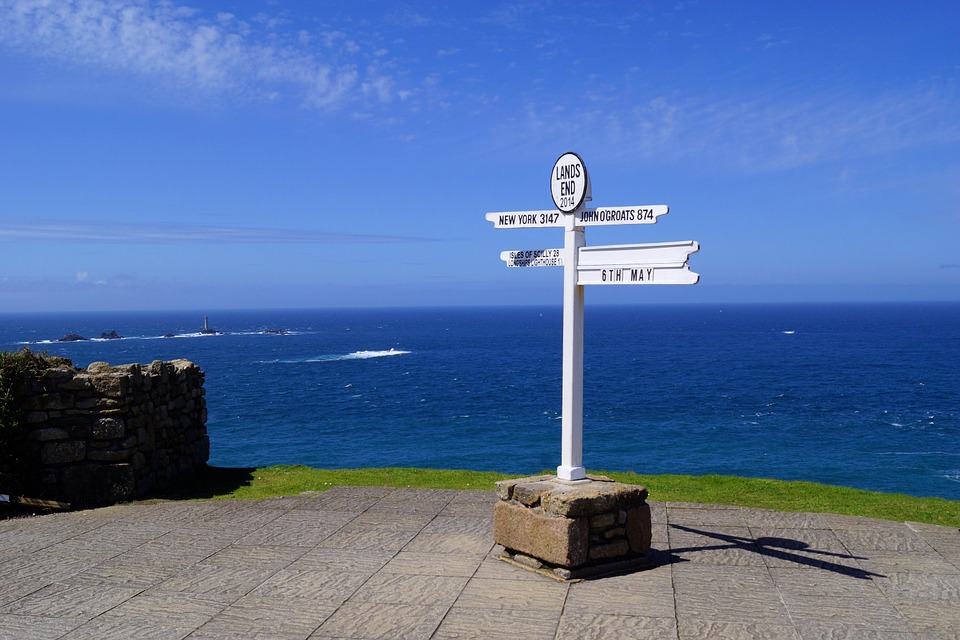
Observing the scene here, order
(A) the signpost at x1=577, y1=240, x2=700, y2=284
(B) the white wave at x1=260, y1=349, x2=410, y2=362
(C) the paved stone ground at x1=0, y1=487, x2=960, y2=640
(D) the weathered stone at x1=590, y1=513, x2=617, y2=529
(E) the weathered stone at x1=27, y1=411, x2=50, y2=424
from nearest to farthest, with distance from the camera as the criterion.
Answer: (C) the paved stone ground at x1=0, y1=487, x2=960, y2=640, (A) the signpost at x1=577, y1=240, x2=700, y2=284, (D) the weathered stone at x1=590, y1=513, x2=617, y2=529, (E) the weathered stone at x1=27, y1=411, x2=50, y2=424, (B) the white wave at x1=260, y1=349, x2=410, y2=362

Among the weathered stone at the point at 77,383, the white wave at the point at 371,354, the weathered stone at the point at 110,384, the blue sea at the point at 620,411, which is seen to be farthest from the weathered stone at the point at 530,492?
the white wave at the point at 371,354

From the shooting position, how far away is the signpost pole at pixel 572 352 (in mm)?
7617

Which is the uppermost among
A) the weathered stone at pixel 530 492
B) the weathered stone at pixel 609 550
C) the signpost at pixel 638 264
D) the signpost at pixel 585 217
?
the signpost at pixel 585 217

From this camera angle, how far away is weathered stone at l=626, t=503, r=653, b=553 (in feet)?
24.2

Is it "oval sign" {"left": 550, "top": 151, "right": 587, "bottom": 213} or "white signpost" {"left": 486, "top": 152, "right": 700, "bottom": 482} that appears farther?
"oval sign" {"left": 550, "top": 151, "right": 587, "bottom": 213}

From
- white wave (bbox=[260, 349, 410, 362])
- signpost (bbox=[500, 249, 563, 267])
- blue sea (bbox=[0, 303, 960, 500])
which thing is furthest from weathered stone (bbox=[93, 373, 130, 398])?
white wave (bbox=[260, 349, 410, 362])

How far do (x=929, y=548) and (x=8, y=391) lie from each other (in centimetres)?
1115

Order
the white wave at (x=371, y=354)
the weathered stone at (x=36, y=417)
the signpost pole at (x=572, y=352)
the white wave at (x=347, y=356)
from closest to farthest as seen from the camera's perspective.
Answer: the signpost pole at (x=572, y=352) < the weathered stone at (x=36, y=417) < the white wave at (x=347, y=356) < the white wave at (x=371, y=354)

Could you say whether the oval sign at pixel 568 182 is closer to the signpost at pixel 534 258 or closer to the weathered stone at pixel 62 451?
the signpost at pixel 534 258

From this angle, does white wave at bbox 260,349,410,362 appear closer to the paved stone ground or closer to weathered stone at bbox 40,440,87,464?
weathered stone at bbox 40,440,87,464

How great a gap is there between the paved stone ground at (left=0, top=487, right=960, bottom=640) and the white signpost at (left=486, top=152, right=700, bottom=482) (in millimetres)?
1388

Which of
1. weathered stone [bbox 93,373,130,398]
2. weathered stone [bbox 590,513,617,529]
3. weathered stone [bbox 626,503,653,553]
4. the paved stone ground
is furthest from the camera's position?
weathered stone [bbox 93,373,130,398]

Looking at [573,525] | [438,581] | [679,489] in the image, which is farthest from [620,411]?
[438,581]

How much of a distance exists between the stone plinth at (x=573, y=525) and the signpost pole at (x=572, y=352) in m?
0.22
